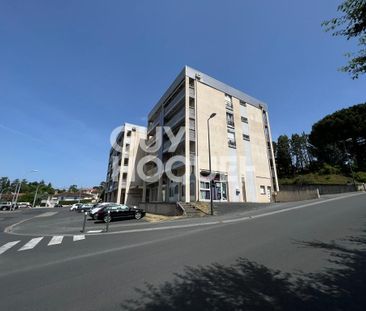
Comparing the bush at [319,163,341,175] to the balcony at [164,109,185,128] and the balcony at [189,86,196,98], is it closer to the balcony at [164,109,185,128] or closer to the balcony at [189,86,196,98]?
the balcony at [189,86,196,98]

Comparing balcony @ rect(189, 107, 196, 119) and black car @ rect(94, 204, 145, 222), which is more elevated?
balcony @ rect(189, 107, 196, 119)

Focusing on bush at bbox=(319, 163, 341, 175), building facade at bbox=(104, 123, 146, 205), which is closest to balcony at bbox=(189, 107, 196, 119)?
building facade at bbox=(104, 123, 146, 205)

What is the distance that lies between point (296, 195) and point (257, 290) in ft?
97.0

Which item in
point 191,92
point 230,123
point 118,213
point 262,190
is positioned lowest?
point 118,213

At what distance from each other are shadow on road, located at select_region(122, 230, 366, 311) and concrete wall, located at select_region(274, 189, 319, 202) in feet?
85.0

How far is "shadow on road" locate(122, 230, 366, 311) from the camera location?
3584 millimetres

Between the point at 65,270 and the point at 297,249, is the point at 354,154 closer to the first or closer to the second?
the point at 297,249

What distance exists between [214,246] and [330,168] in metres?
55.8

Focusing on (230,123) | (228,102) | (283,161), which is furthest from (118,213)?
(283,161)

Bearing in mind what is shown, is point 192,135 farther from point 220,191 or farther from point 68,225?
point 68,225

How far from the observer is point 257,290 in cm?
413

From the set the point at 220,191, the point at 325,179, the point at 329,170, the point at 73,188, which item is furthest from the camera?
the point at 73,188

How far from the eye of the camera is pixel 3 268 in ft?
21.6

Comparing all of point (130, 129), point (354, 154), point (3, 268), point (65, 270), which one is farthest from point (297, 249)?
point (354, 154)
